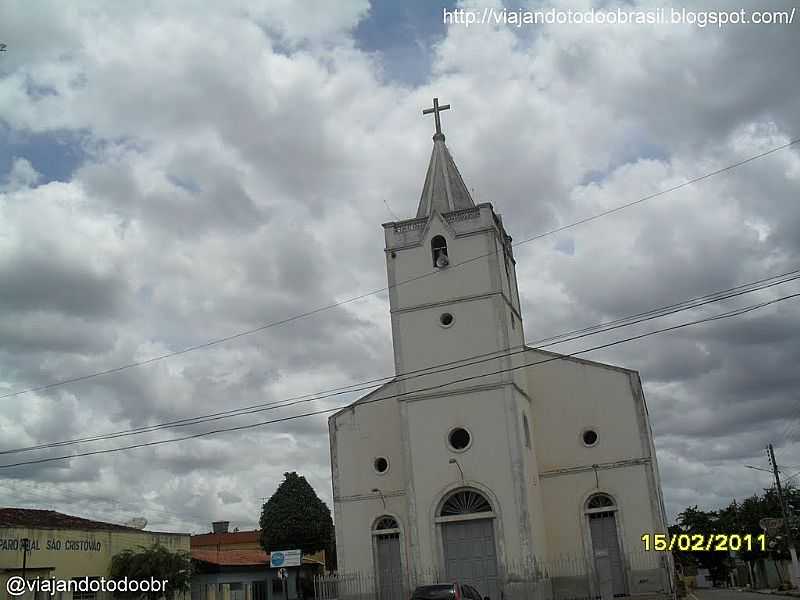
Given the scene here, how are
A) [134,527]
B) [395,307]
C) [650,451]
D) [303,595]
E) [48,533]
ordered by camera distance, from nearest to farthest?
[48,533], [650,451], [395,307], [134,527], [303,595]

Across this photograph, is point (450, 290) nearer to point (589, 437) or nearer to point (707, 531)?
point (589, 437)

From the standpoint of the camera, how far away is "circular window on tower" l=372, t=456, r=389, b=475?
33531mm

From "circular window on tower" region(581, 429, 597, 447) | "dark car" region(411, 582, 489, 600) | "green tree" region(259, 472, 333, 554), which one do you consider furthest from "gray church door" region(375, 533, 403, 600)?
"green tree" region(259, 472, 333, 554)

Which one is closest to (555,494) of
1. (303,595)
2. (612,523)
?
(612,523)

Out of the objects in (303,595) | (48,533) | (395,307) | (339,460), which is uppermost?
(395,307)

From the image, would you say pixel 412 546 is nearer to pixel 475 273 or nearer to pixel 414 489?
pixel 414 489

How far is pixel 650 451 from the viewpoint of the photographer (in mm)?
31594

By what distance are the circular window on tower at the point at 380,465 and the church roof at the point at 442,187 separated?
10369mm

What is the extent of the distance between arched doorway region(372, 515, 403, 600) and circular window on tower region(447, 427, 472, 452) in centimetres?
419

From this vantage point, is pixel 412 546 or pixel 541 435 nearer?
pixel 412 546

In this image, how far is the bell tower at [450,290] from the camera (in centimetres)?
3216

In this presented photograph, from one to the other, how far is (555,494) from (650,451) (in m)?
4.00
